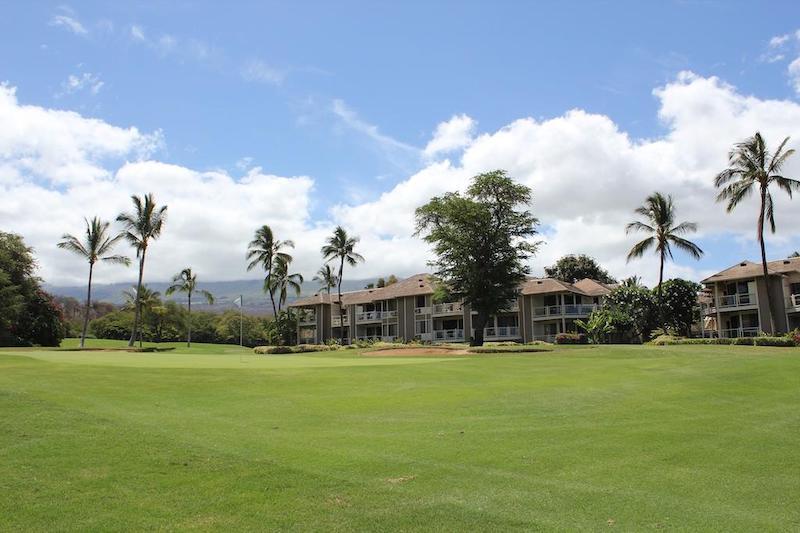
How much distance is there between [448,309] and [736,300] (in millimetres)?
27497

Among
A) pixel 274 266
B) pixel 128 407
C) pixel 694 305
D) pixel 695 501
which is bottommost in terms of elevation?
pixel 695 501

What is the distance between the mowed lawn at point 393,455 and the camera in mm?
7461

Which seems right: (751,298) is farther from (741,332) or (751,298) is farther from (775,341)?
(775,341)

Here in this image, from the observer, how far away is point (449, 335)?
66.2 meters

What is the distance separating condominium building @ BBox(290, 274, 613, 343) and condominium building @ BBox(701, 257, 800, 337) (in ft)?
34.1

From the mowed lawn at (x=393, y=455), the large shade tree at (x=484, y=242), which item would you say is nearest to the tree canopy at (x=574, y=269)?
the large shade tree at (x=484, y=242)

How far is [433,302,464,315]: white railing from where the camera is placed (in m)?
66.6

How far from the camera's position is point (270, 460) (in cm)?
949

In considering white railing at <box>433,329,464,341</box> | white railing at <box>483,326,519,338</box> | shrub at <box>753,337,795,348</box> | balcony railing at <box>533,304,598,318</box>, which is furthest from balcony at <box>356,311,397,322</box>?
shrub at <box>753,337,795,348</box>

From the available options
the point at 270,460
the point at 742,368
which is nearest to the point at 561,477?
the point at 270,460

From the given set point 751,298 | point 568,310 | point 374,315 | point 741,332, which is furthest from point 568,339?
point 374,315

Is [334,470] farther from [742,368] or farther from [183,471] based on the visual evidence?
[742,368]

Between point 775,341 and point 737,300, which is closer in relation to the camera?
point 775,341

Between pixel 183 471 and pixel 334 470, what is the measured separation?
83.4 inches
